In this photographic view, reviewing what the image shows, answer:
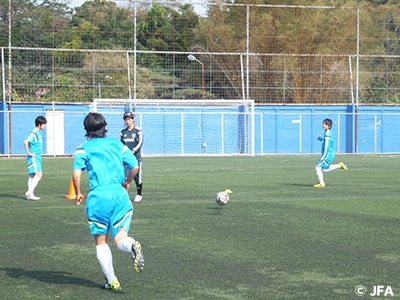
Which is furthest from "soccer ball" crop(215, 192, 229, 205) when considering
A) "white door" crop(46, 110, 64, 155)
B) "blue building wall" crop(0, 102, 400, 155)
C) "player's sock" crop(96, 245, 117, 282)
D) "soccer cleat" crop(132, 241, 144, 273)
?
"white door" crop(46, 110, 64, 155)

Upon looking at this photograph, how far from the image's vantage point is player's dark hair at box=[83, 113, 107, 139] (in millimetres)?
6867

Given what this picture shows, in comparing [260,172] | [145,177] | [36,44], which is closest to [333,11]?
[36,44]

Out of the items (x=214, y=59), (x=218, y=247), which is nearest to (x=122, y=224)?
(x=218, y=247)

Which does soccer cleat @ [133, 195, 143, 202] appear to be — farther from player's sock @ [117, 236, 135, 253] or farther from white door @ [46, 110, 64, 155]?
white door @ [46, 110, 64, 155]

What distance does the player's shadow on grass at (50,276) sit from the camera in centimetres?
709

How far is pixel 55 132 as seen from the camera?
39656 mm

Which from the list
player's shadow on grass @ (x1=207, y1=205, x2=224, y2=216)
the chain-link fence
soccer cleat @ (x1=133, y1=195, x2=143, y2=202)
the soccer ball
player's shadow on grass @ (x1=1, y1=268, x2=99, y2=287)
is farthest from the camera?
the chain-link fence

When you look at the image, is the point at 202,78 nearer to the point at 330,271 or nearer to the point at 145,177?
the point at 145,177

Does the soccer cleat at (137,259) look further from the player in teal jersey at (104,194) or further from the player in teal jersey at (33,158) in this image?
the player in teal jersey at (33,158)

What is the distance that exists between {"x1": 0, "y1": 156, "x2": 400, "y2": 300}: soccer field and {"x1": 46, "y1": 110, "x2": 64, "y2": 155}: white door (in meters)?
22.9

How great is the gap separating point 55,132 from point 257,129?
37.6 ft

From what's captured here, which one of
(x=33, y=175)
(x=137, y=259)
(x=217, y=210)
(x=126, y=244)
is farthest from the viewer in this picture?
(x=33, y=175)

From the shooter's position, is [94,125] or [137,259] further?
[94,125]

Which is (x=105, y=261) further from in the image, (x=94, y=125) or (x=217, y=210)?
(x=217, y=210)
